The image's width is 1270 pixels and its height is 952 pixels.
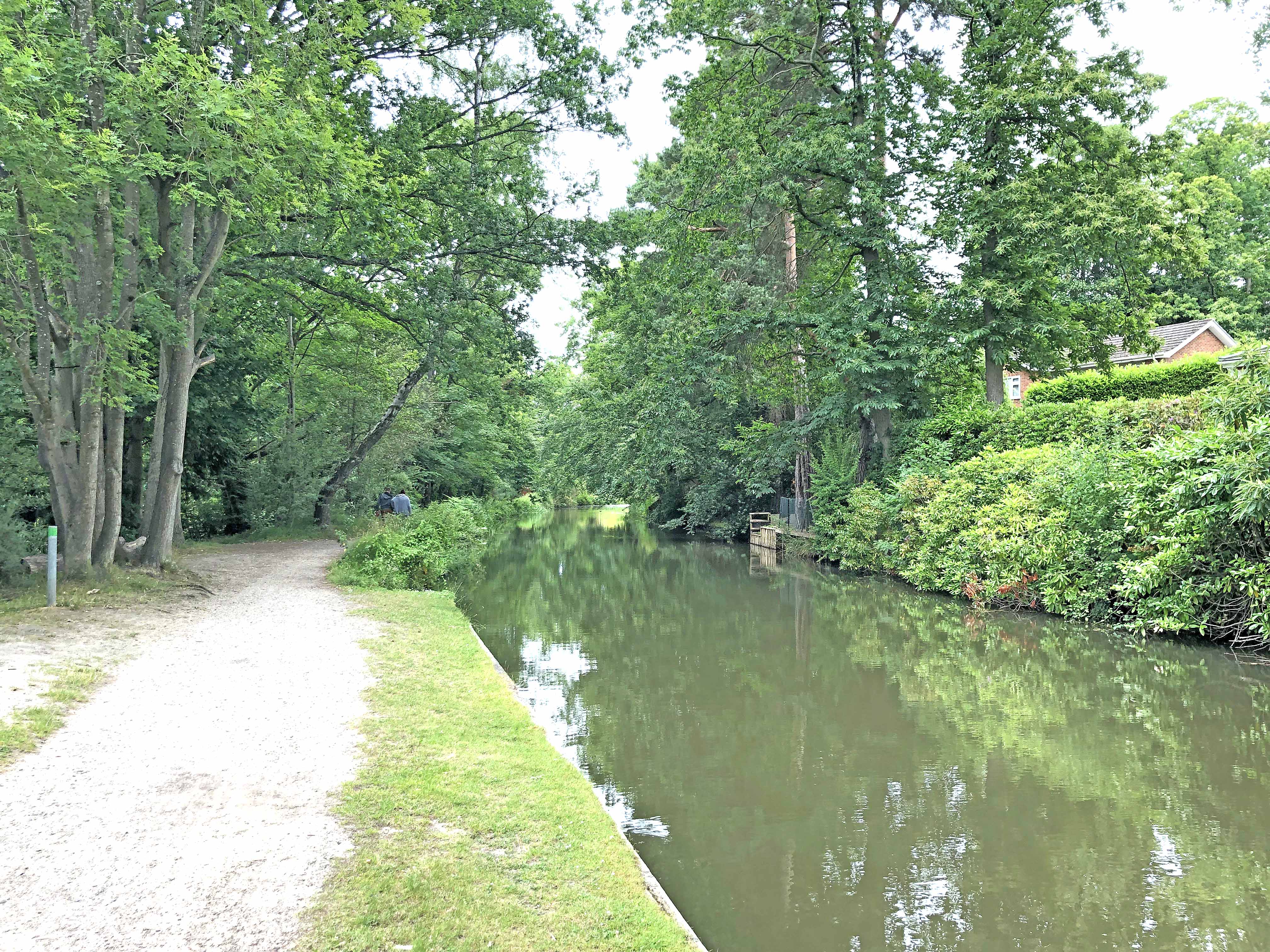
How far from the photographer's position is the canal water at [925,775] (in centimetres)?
433

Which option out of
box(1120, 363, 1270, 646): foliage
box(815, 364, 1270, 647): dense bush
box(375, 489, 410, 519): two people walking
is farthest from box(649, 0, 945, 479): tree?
box(375, 489, 410, 519): two people walking

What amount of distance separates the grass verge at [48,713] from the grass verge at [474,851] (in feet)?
7.18

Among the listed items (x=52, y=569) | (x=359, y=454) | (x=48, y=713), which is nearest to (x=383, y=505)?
(x=359, y=454)

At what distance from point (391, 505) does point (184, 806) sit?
2061 cm

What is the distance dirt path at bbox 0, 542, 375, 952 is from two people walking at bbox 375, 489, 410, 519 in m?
14.3

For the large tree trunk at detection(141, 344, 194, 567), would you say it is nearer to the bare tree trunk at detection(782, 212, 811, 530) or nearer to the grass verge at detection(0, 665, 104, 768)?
the grass verge at detection(0, 665, 104, 768)

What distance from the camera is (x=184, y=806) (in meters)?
4.61

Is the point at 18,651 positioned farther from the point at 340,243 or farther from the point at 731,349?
the point at 731,349

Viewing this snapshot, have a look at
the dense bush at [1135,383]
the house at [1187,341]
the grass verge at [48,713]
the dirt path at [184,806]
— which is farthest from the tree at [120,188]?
the house at [1187,341]

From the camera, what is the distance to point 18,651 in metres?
7.79

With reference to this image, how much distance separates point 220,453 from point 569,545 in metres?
14.0

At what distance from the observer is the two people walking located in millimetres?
22844

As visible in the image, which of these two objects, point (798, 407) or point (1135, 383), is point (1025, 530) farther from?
point (798, 407)

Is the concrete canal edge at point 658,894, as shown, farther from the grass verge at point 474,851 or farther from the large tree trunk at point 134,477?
the large tree trunk at point 134,477
